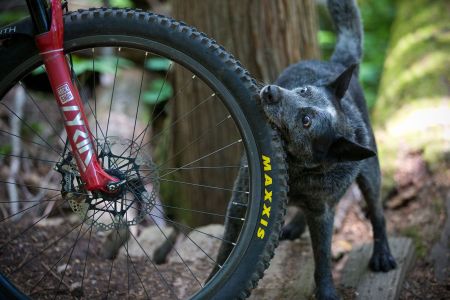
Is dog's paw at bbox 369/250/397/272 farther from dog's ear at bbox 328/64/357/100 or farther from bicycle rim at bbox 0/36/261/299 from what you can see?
dog's ear at bbox 328/64/357/100

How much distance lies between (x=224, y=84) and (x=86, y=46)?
2.38ft

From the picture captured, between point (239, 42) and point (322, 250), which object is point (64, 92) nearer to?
point (322, 250)

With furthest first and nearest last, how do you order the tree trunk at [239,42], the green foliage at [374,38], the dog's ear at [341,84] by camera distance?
the green foliage at [374,38] < the tree trunk at [239,42] < the dog's ear at [341,84]

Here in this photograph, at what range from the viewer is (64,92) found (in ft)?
9.44

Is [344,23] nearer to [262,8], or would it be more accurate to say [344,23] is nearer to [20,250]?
[262,8]

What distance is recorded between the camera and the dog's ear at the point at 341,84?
3.57 metres

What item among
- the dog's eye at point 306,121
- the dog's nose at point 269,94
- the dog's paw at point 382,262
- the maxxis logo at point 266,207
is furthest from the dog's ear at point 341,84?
the dog's paw at point 382,262

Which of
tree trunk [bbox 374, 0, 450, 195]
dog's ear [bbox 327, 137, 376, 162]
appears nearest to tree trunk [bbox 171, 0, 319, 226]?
tree trunk [bbox 374, 0, 450, 195]

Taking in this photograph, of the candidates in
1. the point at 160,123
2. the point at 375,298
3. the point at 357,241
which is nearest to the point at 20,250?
the point at 375,298

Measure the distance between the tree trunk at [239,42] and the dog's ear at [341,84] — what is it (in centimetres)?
138

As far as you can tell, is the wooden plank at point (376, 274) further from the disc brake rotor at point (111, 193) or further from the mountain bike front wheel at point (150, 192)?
the disc brake rotor at point (111, 193)

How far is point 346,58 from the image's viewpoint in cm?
469

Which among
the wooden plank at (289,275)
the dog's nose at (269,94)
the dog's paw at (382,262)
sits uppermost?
the dog's nose at (269,94)

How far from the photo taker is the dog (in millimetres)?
3377
